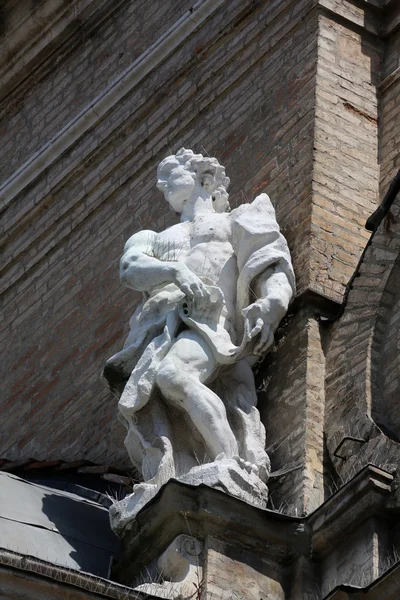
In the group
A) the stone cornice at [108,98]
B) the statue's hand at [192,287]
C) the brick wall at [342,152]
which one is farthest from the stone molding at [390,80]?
the statue's hand at [192,287]

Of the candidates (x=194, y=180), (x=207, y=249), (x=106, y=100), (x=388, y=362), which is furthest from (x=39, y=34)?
(x=388, y=362)

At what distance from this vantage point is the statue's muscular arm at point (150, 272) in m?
11.6

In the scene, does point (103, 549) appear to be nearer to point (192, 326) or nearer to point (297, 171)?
point (192, 326)

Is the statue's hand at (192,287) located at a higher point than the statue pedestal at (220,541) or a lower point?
higher

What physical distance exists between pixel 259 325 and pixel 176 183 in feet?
4.93

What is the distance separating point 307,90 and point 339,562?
154 inches

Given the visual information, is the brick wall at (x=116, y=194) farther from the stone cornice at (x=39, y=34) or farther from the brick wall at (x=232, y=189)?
the stone cornice at (x=39, y=34)

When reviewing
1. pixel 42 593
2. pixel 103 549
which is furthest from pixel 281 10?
pixel 42 593

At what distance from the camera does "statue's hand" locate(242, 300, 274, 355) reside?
11484 millimetres

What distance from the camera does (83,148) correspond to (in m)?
16.0

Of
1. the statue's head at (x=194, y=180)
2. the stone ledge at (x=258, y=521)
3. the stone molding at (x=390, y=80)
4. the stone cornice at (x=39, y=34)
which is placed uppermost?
the stone cornice at (x=39, y=34)

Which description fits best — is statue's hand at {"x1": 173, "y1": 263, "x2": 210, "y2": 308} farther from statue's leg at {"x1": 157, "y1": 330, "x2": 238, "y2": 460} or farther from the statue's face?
→ the statue's face

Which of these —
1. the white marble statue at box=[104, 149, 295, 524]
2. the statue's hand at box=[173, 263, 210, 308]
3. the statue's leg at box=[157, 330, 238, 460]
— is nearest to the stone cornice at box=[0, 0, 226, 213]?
the white marble statue at box=[104, 149, 295, 524]

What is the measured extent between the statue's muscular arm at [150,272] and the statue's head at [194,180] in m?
0.45
